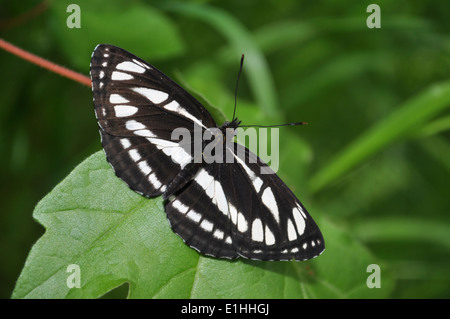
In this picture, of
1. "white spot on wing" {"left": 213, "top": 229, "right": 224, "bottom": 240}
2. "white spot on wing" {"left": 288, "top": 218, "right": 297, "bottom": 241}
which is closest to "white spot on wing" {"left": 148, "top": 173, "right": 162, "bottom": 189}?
"white spot on wing" {"left": 213, "top": 229, "right": 224, "bottom": 240}

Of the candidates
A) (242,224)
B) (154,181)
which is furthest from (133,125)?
(242,224)

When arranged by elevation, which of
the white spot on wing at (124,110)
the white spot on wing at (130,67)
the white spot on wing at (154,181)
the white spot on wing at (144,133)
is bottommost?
the white spot on wing at (154,181)

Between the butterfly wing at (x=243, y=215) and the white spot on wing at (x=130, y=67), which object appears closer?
the butterfly wing at (x=243, y=215)

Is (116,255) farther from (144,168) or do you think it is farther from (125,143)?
(125,143)

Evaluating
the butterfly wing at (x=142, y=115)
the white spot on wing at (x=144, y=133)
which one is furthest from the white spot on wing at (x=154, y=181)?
the white spot on wing at (x=144, y=133)

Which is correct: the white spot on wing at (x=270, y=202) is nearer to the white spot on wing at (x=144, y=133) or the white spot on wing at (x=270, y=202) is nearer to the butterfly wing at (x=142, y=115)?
the butterfly wing at (x=142, y=115)
